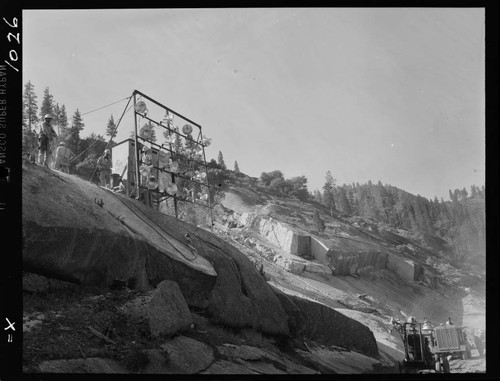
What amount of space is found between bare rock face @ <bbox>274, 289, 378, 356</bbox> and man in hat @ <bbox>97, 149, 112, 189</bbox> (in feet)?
20.9

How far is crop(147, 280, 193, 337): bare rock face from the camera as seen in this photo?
9211 millimetres

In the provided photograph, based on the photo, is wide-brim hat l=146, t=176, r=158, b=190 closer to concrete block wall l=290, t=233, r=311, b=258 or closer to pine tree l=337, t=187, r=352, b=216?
concrete block wall l=290, t=233, r=311, b=258

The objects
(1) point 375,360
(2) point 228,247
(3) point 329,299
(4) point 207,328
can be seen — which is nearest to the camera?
(4) point 207,328

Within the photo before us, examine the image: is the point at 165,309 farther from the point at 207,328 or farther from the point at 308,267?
the point at 308,267

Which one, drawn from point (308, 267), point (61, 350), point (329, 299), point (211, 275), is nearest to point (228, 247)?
point (211, 275)

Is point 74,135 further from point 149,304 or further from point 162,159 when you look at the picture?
point 149,304

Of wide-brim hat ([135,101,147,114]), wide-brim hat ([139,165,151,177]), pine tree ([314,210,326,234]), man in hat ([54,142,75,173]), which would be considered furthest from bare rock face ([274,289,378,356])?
pine tree ([314,210,326,234])

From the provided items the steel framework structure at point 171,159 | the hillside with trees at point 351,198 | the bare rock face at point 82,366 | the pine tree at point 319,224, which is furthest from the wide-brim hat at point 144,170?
the pine tree at point 319,224

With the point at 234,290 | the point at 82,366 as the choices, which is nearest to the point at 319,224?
the point at 234,290

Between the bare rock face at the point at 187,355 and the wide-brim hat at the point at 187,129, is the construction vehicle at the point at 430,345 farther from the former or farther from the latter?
the wide-brim hat at the point at 187,129

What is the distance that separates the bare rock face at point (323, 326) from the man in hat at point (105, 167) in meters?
6.38

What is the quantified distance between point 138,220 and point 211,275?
226 cm

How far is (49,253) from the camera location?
28.5 feet
